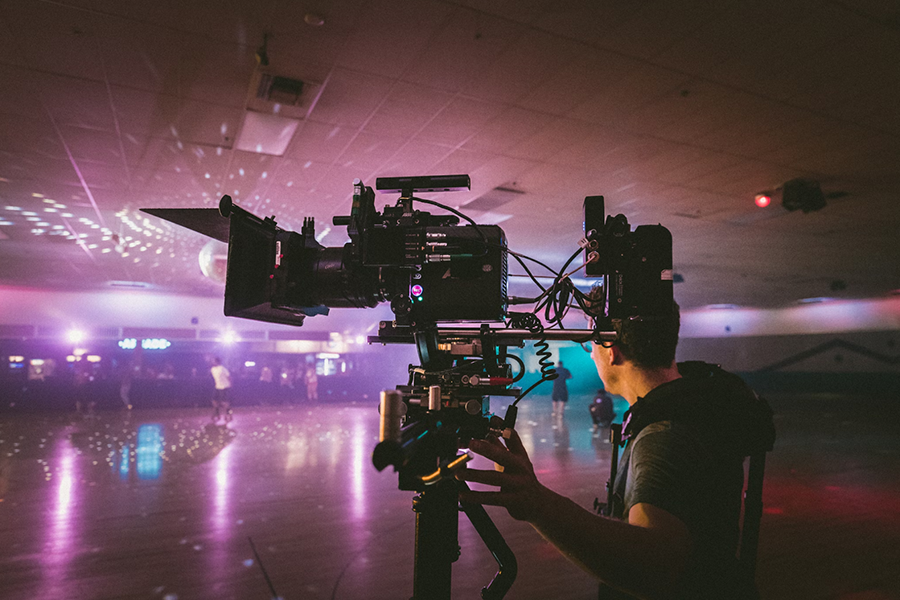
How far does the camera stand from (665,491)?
93 centimetres

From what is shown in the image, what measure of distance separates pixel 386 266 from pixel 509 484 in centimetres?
76

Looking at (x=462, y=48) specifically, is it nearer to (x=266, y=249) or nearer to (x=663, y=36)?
(x=663, y=36)

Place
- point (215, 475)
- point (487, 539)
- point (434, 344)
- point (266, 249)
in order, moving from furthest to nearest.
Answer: point (215, 475), point (266, 249), point (434, 344), point (487, 539)

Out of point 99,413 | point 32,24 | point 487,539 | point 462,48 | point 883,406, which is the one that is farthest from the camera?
point 883,406

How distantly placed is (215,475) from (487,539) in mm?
4865

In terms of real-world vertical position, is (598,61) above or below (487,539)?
above

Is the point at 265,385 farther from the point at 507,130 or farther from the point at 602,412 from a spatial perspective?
the point at 507,130

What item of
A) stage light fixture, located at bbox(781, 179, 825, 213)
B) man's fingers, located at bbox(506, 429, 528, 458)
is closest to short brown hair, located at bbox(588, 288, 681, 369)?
man's fingers, located at bbox(506, 429, 528, 458)

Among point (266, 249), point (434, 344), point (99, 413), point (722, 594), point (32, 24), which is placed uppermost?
point (32, 24)

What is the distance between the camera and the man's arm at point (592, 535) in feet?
2.71

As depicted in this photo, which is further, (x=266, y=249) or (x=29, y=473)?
(x=29, y=473)

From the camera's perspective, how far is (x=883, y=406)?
483 inches

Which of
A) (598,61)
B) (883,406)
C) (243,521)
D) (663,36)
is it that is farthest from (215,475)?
(883,406)

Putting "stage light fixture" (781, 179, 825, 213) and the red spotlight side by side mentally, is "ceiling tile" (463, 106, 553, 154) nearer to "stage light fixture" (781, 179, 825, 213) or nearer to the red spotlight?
"stage light fixture" (781, 179, 825, 213)
